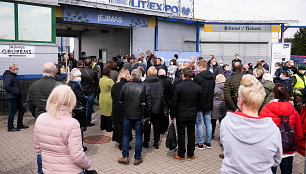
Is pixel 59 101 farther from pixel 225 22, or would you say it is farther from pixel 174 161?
pixel 225 22

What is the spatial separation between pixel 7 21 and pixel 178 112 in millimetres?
7316

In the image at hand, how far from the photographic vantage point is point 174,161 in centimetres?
580

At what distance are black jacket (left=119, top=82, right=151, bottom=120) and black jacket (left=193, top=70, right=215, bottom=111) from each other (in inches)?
59.7

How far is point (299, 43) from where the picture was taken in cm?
6059

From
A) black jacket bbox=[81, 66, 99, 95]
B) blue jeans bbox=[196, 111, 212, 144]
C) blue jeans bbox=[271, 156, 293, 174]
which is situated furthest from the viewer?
black jacket bbox=[81, 66, 99, 95]

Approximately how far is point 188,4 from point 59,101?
16530 mm

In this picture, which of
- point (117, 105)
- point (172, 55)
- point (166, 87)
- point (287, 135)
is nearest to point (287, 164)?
point (287, 135)

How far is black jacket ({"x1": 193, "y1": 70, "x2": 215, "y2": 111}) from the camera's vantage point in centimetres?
636

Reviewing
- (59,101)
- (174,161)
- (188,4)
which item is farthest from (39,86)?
(188,4)

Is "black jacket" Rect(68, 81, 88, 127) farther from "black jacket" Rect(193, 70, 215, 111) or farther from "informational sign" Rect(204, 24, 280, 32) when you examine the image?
"informational sign" Rect(204, 24, 280, 32)

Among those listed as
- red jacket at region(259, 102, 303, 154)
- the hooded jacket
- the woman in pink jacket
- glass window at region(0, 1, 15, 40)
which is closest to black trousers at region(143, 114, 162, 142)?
red jacket at region(259, 102, 303, 154)

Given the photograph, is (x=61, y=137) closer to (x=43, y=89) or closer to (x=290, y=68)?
(x=43, y=89)

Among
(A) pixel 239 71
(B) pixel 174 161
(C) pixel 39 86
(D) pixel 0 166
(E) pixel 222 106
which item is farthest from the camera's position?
(E) pixel 222 106

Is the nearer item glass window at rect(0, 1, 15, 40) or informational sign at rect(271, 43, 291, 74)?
glass window at rect(0, 1, 15, 40)
